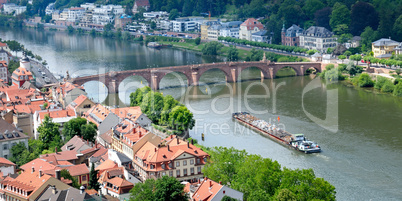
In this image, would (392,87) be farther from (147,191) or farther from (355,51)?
(147,191)

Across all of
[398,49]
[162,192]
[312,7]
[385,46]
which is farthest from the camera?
[312,7]

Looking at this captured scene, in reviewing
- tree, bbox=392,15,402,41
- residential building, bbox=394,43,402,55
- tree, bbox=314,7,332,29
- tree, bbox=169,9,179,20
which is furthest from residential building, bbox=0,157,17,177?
tree, bbox=169,9,179,20

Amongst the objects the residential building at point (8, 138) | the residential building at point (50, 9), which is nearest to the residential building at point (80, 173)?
the residential building at point (8, 138)

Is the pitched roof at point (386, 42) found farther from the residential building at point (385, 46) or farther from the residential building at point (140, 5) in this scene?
the residential building at point (140, 5)

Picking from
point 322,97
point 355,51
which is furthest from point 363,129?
point 355,51

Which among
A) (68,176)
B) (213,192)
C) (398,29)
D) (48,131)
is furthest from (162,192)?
(398,29)

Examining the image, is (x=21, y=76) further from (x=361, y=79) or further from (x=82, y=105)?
(x=361, y=79)
